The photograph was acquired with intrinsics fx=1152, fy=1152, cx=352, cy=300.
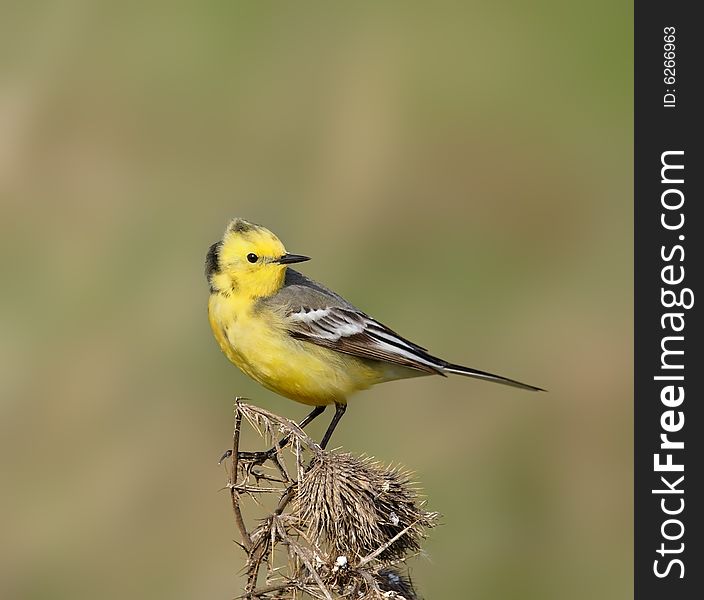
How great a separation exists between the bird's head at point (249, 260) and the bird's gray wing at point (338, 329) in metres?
0.10

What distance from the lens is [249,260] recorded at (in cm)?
575

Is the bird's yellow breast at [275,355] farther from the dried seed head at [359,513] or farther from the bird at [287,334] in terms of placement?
the dried seed head at [359,513]

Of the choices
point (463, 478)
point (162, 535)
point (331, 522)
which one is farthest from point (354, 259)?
point (331, 522)

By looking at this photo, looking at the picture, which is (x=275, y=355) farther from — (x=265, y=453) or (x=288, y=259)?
(x=265, y=453)

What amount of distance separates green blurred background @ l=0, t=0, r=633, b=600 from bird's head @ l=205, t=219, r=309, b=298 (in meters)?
2.33

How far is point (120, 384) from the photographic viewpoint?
880cm

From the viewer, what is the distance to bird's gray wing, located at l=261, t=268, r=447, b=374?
5.75m

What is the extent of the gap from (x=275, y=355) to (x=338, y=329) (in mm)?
448

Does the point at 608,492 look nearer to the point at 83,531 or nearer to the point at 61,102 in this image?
the point at 83,531

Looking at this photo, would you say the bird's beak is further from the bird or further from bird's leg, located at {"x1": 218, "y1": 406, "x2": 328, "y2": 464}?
bird's leg, located at {"x1": 218, "y1": 406, "x2": 328, "y2": 464}

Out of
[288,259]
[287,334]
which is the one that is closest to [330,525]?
[287,334]

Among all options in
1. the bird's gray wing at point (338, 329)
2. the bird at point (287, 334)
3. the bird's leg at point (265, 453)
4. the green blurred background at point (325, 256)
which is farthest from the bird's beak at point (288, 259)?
the green blurred background at point (325, 256)

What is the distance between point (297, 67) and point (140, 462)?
4.86 metres

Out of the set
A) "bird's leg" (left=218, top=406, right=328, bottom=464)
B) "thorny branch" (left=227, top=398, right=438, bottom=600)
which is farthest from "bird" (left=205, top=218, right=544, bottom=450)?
"thorny branch" (left=227, top=398, right=438, bottom=600)
